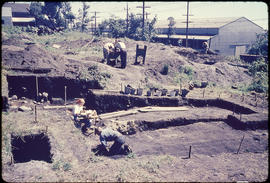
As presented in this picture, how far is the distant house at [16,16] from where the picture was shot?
115ft

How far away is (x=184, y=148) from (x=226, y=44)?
28.4 meters

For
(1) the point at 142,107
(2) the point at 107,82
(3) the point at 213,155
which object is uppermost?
(2) the point at 107,82

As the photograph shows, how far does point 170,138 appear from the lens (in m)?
8.62

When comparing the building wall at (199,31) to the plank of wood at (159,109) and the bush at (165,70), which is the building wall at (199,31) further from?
the plank of wood at (159,109)

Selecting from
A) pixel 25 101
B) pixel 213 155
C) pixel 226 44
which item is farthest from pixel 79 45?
pixel 226 44

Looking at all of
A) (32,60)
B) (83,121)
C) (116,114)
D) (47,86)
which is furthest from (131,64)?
(83,121)

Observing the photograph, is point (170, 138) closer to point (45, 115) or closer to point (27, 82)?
point (45, 115)

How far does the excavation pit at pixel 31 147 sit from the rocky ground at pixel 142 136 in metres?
0.09

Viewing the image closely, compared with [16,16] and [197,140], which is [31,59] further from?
[16,16]

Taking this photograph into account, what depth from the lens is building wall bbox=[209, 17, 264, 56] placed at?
31.3 meters

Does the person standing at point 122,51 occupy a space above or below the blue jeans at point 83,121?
above

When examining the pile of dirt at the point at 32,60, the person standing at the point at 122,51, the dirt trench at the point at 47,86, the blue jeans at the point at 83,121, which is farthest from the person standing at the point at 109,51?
the blue jeans at the point at 83,121

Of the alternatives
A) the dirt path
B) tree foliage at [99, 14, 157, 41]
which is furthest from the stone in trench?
tree foliage at [99, 14, 157, 41]

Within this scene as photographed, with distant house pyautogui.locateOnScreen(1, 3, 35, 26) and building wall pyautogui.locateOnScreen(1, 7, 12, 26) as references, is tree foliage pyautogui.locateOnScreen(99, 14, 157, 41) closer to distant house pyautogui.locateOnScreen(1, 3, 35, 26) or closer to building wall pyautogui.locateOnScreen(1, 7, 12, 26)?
distant house pyautogui.locateOnScreen(1, 3, 35, 26)
